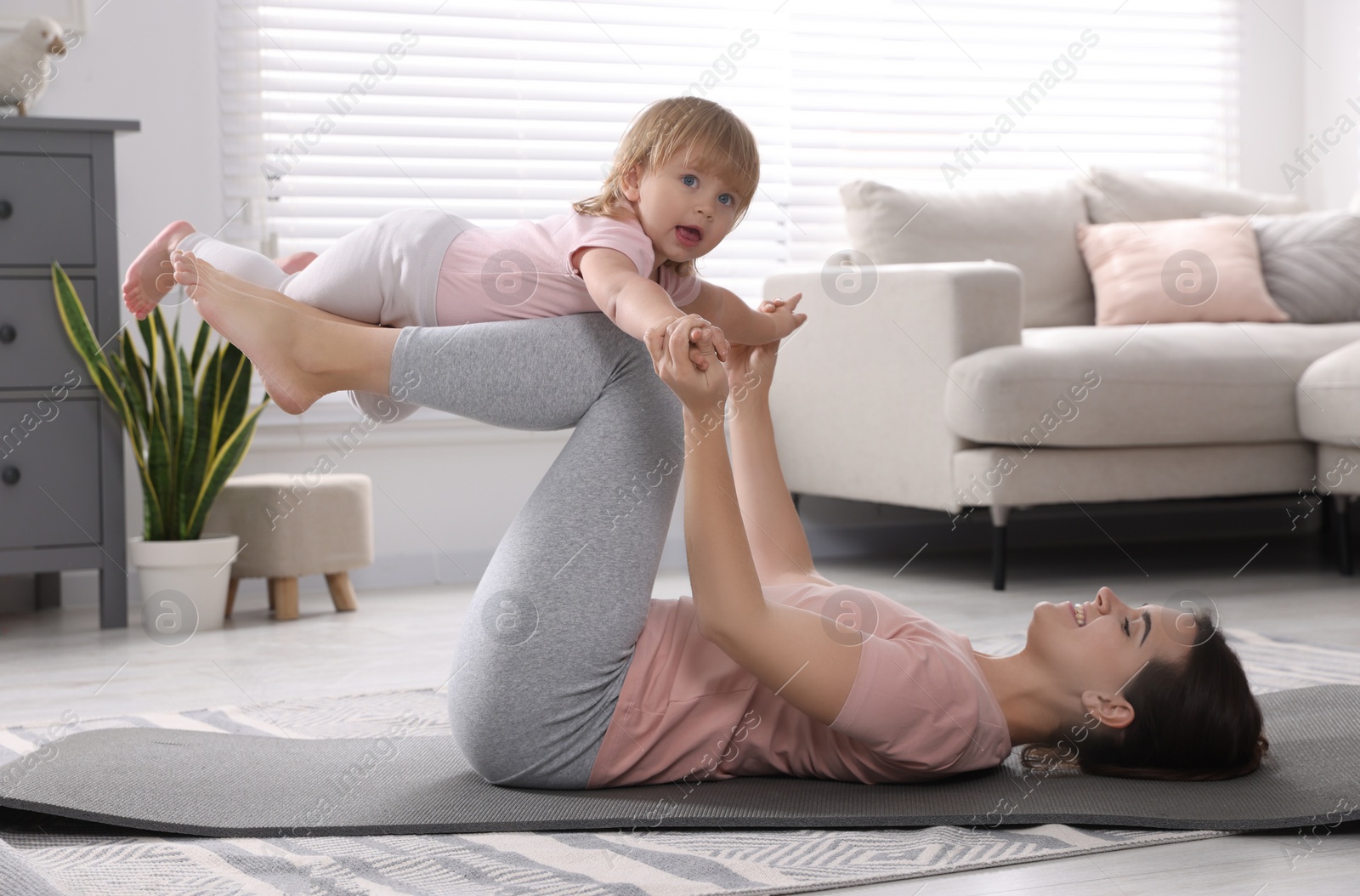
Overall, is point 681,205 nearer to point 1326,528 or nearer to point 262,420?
point 262,420

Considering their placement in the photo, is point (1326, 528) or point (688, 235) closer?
point (688, 235)

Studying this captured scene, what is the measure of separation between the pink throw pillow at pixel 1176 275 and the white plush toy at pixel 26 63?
8.19 feet

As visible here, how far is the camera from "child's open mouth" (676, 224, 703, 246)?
144 centimetres

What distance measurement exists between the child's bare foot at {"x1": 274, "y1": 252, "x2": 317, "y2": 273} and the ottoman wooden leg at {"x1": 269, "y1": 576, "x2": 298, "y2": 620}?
1.22m

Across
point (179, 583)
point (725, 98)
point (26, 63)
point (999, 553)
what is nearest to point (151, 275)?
point (179, 583)

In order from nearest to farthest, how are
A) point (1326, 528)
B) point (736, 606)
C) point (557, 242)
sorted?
point (736, 606) → point (557, 242) → point (1326, 528)

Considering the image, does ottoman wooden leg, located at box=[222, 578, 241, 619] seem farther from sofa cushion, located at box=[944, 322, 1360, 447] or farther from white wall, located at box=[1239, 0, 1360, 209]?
white wall, located at box=[1239, 0, 1360, 209]

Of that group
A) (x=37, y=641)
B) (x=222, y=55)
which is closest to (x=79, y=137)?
(x=222, y=55)

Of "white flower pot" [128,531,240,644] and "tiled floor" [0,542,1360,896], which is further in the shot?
"white flower pot" [128,531,240,644]

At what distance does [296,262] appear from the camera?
1636 mm

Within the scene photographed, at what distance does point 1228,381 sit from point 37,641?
2.51m

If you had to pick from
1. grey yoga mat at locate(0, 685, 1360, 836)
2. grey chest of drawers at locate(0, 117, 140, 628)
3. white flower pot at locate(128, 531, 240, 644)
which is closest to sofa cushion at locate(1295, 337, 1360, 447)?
grey yoga mat at locate(0, 685, 1360, 836)

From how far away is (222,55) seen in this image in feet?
10.1

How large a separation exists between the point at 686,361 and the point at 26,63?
209 centimetres
